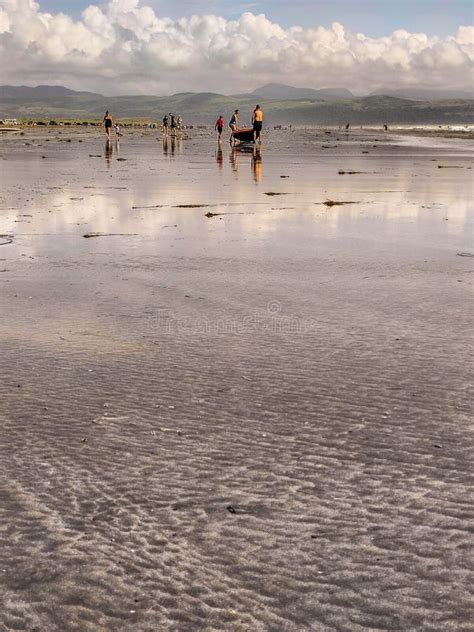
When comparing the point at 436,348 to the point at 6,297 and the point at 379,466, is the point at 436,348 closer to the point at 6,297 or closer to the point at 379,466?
the point at 379,466

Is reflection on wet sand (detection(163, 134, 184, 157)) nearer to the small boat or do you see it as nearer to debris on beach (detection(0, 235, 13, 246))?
the small boat

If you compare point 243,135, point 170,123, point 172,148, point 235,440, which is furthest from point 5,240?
point 170,123

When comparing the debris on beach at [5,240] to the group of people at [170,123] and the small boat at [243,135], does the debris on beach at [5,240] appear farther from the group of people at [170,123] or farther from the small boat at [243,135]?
the group of people at [170,123]

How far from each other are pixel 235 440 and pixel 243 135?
49.2 meters

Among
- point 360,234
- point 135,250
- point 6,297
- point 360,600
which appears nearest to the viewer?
point 360,600

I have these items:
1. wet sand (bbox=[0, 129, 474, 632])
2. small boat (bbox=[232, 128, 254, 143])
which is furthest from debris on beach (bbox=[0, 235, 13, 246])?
small boat (bbox=[232, 128, 254, 143])

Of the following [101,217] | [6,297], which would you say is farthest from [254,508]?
[101,217]

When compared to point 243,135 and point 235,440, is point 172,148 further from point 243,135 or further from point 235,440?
point 235,440

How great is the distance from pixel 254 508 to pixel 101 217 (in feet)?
34.3

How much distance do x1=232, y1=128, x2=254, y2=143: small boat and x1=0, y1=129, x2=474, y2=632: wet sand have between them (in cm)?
4244

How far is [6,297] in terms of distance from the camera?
24.1 feet

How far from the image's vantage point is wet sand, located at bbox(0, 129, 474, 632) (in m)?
2.77

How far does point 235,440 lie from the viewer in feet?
13.4

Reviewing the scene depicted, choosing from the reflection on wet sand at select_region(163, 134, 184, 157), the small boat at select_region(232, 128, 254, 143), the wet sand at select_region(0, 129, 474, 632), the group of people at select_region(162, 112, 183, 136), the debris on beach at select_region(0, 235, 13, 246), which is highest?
the group of people at select_region(162, 112, 183, 136)
